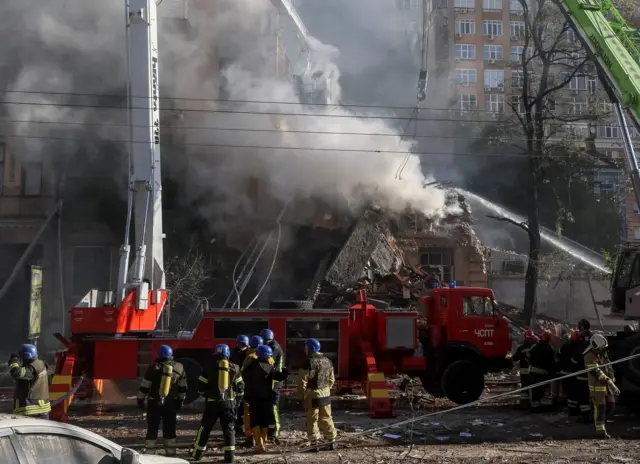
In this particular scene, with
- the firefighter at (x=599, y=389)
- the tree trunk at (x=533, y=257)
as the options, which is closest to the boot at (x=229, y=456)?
the firefighter at (x=599, y=389)

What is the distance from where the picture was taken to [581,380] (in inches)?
431

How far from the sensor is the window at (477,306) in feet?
43.5

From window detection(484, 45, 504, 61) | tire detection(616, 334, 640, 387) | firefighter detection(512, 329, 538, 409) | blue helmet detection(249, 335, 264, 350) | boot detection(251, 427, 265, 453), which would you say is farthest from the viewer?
window detection(484, 45, 504, 61)

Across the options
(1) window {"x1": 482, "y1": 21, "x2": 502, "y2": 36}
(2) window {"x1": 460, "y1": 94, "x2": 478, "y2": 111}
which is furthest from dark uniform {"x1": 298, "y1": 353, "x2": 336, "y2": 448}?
(1) window {"x1": 482, "y1": 21, "x2": 502, "y2": 36}

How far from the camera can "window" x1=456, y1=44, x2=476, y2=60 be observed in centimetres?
5472

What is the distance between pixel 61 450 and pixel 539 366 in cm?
1004

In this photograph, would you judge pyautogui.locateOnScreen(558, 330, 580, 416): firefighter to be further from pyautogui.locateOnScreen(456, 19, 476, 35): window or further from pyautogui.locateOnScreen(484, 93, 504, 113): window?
pyautogui.locateOnScreen(456, 19, 476, 35): window

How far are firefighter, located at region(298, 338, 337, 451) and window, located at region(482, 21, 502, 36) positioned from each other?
50691mm

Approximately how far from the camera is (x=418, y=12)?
2019 inches

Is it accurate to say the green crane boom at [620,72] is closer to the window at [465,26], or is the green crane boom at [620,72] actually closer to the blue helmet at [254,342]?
the blue helmet at [254,342]

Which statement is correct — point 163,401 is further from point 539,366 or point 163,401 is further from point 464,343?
point 539,366

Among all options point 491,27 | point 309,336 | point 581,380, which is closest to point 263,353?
point 309,336

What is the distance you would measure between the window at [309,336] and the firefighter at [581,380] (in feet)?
13.6

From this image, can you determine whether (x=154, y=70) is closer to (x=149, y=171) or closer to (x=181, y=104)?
(x=149, y=171)
